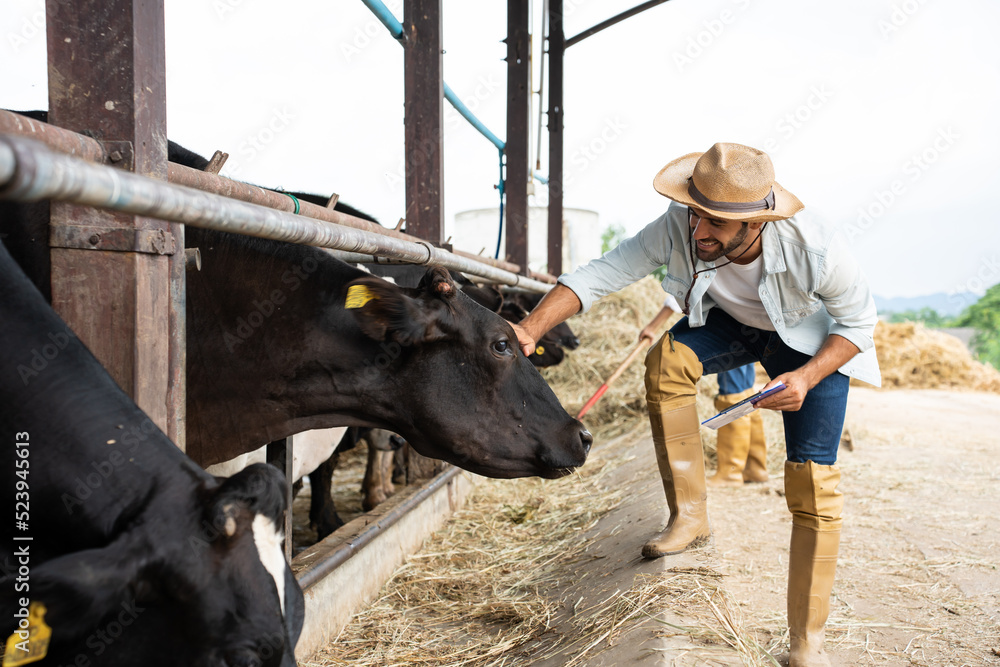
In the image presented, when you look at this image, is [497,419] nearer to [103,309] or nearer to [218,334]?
[218,334]

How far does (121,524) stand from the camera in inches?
49.1

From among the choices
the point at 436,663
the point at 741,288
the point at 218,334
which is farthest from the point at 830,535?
the point at 218,334

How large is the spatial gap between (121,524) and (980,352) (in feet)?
89.1

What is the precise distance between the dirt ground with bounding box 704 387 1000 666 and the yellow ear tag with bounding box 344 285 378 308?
1893 mm

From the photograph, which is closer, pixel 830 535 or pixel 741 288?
pixel 830 535

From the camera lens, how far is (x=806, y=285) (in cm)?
277

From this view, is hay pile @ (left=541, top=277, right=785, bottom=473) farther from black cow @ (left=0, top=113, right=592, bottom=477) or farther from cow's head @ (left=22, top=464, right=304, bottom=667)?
cow's head @ (left=22, top=464, right=304, bottom=667)

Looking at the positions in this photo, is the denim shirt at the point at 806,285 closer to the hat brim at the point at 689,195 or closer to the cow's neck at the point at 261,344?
the hat brim at the point at 689,195

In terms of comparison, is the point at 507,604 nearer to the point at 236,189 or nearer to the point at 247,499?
the point at 236,189

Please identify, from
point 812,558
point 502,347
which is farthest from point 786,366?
point 502,347

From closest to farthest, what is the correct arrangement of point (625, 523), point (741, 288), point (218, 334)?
point (218, 334) → point (741, 288) → point (625, 523)

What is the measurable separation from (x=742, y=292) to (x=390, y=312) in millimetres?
1538

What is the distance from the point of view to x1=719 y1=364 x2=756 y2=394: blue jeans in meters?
5.48

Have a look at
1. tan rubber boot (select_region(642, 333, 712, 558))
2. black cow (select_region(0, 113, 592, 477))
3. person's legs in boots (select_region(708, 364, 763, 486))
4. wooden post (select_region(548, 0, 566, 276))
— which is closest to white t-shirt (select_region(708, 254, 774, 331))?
tan rubber boot (select_region(642, 333, 712, 558))
